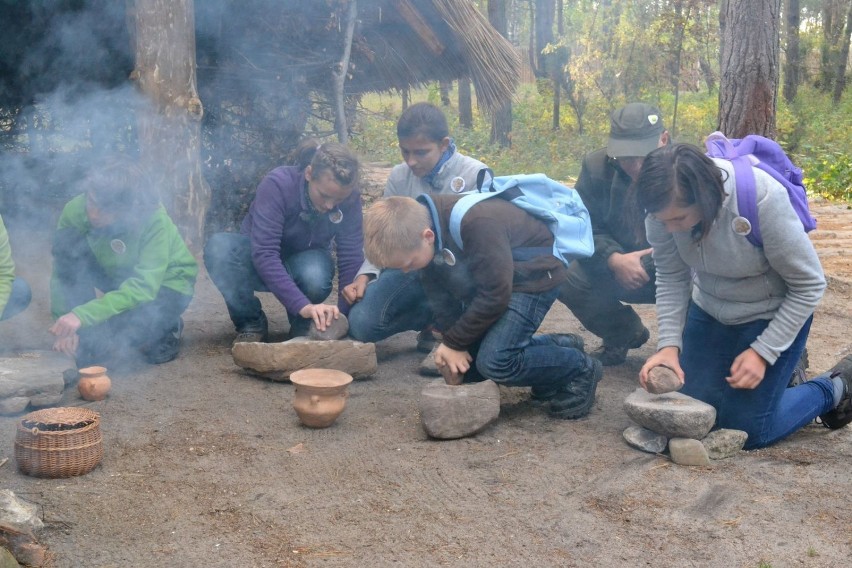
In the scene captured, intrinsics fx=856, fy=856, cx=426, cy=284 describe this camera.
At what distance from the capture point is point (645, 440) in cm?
330

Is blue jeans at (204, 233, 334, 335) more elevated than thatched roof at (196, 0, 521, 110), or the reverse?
thatched roof at (196, 0, 521, 110)

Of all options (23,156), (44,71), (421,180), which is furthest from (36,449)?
(23,156)

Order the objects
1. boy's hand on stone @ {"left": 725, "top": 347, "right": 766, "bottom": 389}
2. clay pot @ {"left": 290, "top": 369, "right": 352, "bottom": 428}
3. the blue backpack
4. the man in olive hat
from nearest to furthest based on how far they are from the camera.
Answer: boy's hand on stone @ {"left": 725, "top": 347, "right": 766, "bottom": 389} → clay pot @ {"left": 290, "top": 369, "right": 352, "bottom": 428} → the blue backpack → the man in olive hat

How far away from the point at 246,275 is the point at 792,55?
1775 centimetres

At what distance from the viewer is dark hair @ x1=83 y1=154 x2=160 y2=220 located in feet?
12.7

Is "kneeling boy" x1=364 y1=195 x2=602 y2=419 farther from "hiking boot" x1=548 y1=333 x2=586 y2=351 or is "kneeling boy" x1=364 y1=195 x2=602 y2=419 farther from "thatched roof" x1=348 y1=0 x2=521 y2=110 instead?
"thatched roof" x1=348 y1=0 x2=521 y2=110

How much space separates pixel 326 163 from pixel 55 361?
1.53 metres

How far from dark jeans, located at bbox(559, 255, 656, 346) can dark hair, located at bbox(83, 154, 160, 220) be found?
207 centimetres

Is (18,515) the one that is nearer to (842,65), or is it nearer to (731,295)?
(731,295)

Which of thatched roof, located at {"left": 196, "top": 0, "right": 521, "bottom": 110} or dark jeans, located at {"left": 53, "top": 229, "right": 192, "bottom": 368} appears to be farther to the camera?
thatched roof, located at {"left": 196, "top": 0, "right": 521, "bottom": 110}

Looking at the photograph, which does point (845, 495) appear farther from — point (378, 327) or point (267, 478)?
point (378, 327)

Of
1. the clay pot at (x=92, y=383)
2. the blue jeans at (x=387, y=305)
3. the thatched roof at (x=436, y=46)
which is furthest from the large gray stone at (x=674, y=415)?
the thatched roof at (x=436, y=46)

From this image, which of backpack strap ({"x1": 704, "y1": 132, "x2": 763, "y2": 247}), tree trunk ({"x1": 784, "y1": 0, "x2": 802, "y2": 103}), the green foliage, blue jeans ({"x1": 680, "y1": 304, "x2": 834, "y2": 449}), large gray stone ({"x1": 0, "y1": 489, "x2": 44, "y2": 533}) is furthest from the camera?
tree trunk ({"x1": 784, "y1": 0, "x2": 802, "y2": 103})

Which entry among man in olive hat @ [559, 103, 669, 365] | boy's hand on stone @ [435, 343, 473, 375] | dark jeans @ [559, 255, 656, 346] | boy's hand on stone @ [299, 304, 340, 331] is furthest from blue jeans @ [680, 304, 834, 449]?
boy's hand on stone @ [299, 304, 340, 331]
